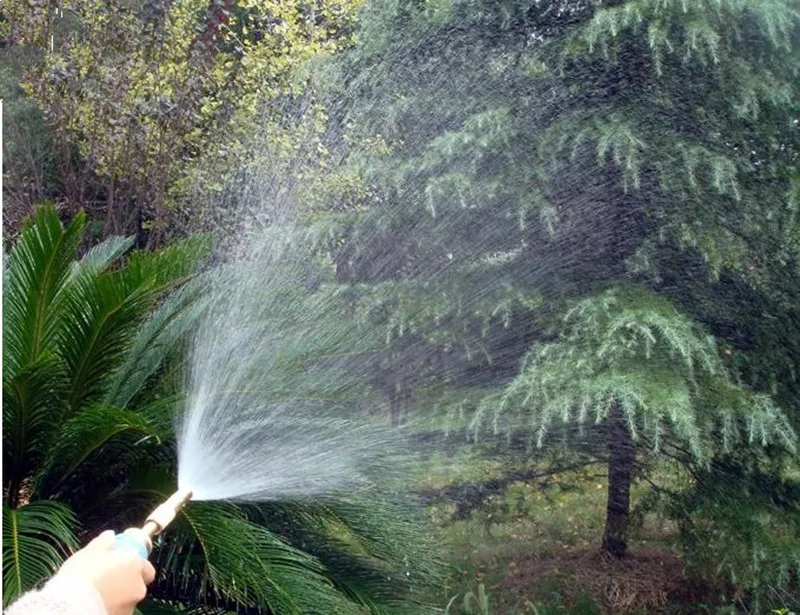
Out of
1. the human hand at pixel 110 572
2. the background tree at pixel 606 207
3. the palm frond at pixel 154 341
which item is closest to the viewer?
the human hand at pixel 110 572

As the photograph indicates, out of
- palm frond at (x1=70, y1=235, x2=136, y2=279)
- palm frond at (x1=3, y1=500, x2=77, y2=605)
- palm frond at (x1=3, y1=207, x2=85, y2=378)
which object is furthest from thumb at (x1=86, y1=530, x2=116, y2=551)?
palm frond at (x1=70, y1=235, x2=136, y2=279)

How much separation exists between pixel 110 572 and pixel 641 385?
3499mm

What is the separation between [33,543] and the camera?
294 cm

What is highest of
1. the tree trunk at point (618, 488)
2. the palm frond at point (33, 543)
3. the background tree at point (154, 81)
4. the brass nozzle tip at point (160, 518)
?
the background tree at point (154, 81)

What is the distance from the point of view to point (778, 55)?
4898 millimetres

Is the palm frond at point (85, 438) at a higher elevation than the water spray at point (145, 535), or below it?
higher

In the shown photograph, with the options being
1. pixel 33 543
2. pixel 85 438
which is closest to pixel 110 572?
pixel 33 543

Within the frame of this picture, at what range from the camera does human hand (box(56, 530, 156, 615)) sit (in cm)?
107

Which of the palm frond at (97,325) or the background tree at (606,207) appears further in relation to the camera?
the background tree at (606,207)

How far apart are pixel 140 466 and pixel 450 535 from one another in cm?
253

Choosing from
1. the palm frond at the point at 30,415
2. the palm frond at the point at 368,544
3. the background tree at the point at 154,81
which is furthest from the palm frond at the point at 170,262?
the background tree at the point at 154,81

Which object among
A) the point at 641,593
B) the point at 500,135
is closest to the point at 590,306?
the point at 500,135

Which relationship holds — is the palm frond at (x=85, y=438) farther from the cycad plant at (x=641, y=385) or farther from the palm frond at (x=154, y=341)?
the cycad plant at (x=641, y=385)

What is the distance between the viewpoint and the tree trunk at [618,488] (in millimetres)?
5184
